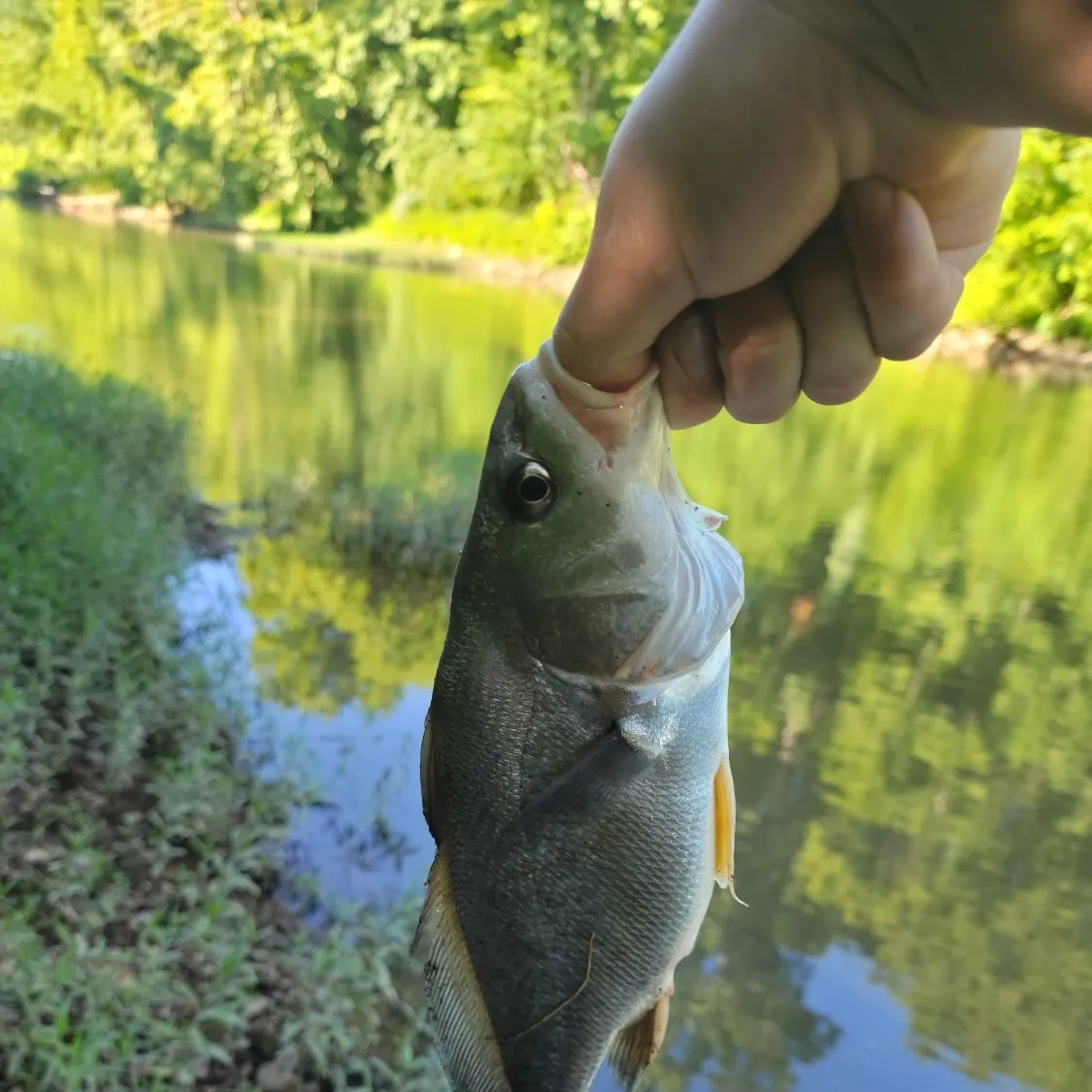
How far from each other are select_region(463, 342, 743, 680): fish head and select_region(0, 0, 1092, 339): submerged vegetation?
19.6 m

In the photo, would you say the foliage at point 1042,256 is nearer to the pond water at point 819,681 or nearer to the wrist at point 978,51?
the pond water at point 819,681

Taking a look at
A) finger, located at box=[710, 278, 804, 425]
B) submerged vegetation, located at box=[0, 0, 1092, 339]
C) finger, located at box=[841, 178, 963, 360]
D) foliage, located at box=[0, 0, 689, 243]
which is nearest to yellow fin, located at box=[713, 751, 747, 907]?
finger, located at box=[710, 278, 804, 425]

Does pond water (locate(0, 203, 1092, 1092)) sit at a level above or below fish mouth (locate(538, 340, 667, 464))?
below

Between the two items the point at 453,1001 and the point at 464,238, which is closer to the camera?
the point at 453,1001

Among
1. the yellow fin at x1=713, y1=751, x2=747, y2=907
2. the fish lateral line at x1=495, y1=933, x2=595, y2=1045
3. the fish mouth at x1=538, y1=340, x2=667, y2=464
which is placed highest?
the fish mouth at x1=538, y1=340, x2=667, y2=464

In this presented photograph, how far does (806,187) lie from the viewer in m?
0.99

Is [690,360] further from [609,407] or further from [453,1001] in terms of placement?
[453,1001]

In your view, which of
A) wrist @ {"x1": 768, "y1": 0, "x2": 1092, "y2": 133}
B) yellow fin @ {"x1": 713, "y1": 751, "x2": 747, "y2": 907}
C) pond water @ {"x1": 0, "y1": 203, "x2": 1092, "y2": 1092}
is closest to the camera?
wrist @ {"x1": 768, "y1": 0, "x2": 1092, "y2": 133}

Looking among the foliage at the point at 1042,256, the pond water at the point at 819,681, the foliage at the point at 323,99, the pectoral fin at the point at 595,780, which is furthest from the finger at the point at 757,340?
the foliage at the point at 323,99

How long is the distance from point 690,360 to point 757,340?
88mm

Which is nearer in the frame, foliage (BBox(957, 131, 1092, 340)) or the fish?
the fish

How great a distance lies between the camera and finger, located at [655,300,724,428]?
1167 mm

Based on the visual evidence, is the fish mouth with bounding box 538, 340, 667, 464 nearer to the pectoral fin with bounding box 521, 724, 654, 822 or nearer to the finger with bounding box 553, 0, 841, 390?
the finger with bounding box 553, 0, 841, 390

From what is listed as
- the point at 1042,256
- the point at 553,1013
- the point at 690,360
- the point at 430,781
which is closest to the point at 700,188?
the point at 690,360
